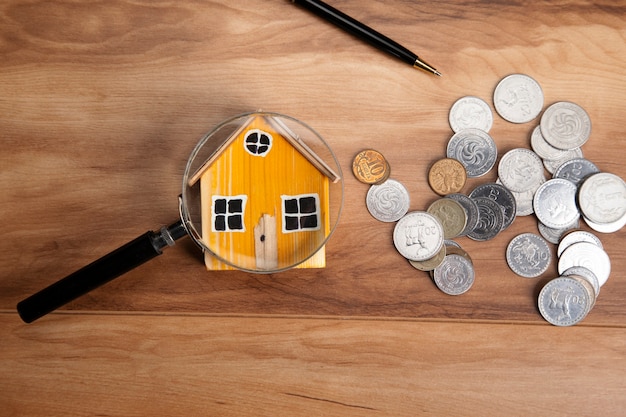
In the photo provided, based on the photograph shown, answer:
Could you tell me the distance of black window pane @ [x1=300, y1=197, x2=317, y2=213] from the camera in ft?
2.38

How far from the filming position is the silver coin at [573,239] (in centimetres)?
85

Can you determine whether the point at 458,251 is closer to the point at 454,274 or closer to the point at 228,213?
the point at 454,274

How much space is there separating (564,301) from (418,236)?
0.79ft

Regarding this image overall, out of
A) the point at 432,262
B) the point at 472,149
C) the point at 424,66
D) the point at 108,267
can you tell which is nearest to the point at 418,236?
the point at 432,262

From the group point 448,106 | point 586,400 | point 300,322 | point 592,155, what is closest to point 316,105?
point 448,106

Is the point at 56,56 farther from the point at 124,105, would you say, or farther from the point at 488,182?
the point at 488,182

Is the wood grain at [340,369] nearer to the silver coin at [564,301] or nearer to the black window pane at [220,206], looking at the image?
the silver coin at [564,301]

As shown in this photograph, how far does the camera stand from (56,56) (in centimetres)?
87

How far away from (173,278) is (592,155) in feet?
2.20

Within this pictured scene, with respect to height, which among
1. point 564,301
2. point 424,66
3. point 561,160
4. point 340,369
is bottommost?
point 340,369

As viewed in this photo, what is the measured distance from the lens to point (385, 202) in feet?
2.77

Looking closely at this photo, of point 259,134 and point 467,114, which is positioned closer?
point 259,134

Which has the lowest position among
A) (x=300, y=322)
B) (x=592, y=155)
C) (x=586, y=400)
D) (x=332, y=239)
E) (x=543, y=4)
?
(x=586, y=400)

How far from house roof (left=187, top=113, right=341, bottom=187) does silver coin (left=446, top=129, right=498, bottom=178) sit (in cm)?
22
